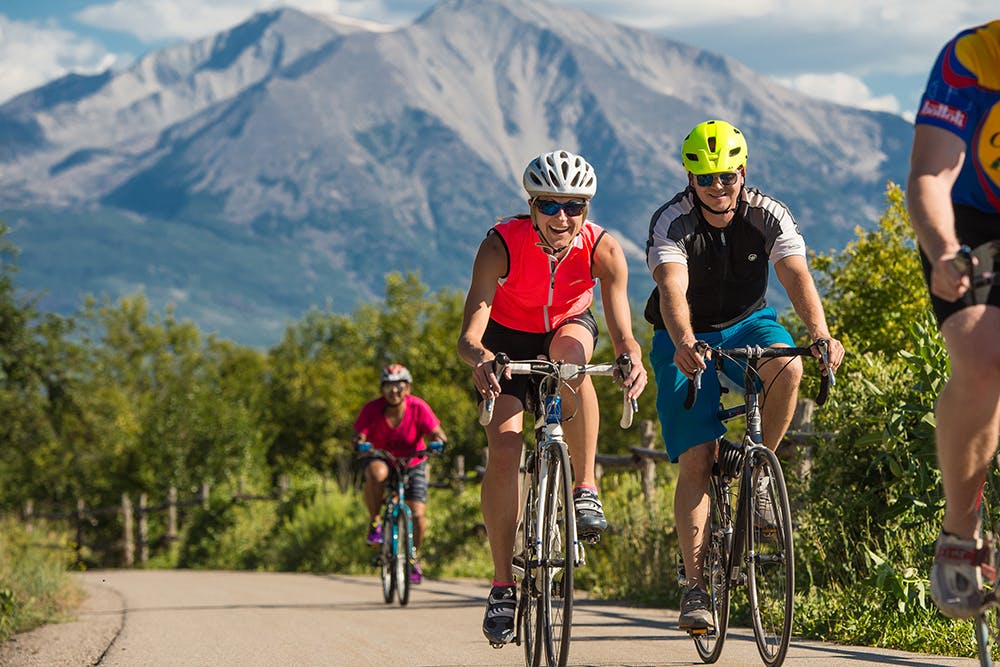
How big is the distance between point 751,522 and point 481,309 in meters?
1.45

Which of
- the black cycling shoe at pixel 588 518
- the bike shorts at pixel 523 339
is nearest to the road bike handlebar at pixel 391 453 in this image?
the bike shorts at pixel 523 339

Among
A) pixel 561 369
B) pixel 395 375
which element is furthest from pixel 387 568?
pixel 561 369

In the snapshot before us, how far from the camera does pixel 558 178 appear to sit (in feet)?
20.4

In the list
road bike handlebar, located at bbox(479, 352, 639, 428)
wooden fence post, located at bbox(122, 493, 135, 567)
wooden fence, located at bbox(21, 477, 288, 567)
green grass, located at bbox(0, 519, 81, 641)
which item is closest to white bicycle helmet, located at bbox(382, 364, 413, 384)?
green grass, located at bbox(0, 519, 81, 641)

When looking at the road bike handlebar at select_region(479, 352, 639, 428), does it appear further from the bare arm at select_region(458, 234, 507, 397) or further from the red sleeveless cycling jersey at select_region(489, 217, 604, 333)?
the red sleeveless cycling jersey at select_region(489, 217, 604, 333)

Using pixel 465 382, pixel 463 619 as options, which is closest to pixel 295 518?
pixel 463 619

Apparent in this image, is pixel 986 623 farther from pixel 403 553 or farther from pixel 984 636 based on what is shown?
pixel 403 553

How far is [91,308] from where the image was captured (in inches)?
4360

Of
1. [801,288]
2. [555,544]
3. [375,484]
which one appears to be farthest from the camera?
[375,484]

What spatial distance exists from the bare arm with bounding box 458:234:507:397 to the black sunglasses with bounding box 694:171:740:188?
923 mm

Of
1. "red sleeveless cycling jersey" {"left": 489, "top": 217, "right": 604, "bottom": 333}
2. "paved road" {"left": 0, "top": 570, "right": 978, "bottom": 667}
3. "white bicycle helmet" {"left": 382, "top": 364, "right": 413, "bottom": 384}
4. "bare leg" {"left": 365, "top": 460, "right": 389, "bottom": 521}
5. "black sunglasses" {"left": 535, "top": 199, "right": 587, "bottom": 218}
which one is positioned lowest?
"paved road" {"left": 0, "top": 570, "right": 978, "bottom": 667}

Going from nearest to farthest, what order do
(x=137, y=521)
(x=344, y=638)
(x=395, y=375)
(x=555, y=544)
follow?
(x=555, y=544) → (x=344, y=638) → (x=395, y=375) → (x=137, y=521)

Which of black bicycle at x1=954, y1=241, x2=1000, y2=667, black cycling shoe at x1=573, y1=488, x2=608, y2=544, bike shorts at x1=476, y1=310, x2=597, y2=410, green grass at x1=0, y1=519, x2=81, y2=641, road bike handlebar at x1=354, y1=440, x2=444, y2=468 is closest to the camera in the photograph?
black bicycle at x1=954, y1=241, x2=1000, y2=667

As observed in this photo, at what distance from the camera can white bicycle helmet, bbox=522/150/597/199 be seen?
6.19 metres
